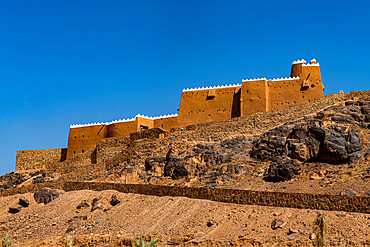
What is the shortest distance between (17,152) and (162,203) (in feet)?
86.4

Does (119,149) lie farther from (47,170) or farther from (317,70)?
(317,70)

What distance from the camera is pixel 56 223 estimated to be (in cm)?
2234

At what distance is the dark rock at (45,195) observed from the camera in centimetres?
2628

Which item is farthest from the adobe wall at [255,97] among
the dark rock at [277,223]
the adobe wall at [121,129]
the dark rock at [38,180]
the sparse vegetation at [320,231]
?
the sparse vegetation at [320,231]

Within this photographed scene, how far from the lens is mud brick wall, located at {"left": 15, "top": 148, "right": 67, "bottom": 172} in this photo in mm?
41750

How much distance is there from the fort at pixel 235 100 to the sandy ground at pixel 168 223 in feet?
39.0

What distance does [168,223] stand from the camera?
19.0 m

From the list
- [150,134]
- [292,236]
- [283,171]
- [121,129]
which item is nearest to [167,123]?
[121,129]

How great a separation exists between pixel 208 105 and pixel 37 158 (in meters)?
18.0

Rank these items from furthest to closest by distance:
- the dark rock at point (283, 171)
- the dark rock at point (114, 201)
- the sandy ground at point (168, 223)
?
the dark rock at point (114, 201) → the dark rock at point (283, 171) → the sandy ground at point (168, 223)

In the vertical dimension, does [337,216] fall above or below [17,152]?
below

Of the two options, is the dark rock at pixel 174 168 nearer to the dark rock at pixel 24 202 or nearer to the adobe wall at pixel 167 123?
the dark rock at pixel 24 202

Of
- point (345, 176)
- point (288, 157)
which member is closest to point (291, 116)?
point (288, 157)

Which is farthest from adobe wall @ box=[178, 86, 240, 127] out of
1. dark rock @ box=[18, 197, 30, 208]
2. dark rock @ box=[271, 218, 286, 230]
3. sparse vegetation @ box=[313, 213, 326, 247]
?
sparse vegetation @ box=[313, 213, 326, 247]
